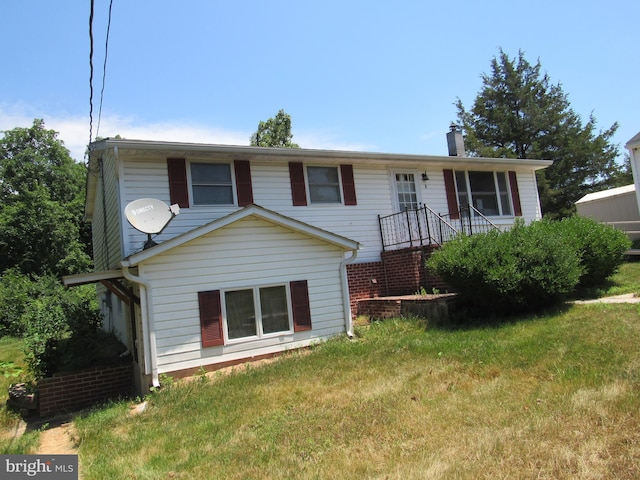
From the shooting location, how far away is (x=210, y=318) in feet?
27.8

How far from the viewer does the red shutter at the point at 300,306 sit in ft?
30.1

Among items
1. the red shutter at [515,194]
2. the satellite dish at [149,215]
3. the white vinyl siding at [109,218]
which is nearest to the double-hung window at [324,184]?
the satellite dish at [149,215]

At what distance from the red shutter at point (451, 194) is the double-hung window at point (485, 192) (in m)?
0.27

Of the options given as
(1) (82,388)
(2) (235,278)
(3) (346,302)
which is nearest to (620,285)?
(3) (346,302)

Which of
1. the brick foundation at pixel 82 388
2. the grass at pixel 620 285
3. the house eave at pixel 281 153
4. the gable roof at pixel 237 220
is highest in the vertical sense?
the house eave at pixel 281 153

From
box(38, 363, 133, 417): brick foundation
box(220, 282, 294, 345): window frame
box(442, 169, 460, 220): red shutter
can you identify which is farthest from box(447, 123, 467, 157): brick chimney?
box(38, 363, 133, 417): brick foundation

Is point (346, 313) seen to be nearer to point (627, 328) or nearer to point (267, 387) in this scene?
point (267, 387)

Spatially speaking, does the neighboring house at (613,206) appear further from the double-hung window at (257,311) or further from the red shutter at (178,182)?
the red shutter at (178,182)

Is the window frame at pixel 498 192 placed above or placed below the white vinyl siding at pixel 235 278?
above

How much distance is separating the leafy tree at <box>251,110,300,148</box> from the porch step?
2107 centimetres

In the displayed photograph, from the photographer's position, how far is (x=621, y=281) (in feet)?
35.7

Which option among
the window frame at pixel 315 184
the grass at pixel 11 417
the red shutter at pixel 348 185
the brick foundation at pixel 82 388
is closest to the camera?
the grass at pixel 11 417

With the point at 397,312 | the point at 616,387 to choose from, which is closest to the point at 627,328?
the point at 616,387

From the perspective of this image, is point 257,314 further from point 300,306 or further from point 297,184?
point 297,184
